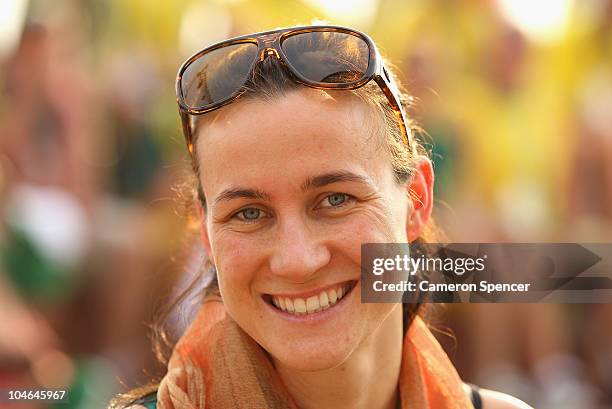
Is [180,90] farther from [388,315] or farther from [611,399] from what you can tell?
[611,399]

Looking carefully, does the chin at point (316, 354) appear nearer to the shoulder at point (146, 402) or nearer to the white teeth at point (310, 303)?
the white teeth at point (310, 303)

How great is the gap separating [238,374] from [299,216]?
292mm

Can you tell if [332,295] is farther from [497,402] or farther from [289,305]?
[497,402]

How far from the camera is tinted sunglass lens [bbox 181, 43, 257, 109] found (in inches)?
47.1

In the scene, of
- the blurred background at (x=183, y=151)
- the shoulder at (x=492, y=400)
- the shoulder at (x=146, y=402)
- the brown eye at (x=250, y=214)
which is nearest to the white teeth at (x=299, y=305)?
the brown eye at (x=250, y=214)

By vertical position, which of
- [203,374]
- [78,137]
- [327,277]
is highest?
[78,137]

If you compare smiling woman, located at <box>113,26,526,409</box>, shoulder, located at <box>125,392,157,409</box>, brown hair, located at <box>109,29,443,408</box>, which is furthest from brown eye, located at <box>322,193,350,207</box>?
shoulder, located at <box>125,392,157,409</box>

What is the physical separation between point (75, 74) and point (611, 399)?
234cm

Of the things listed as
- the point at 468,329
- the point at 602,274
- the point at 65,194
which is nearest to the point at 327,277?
the point at 602,274

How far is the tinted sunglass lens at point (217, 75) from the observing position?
120 centimetres

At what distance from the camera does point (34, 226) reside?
288cm

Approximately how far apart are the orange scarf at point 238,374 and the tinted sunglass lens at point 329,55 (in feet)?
1.36

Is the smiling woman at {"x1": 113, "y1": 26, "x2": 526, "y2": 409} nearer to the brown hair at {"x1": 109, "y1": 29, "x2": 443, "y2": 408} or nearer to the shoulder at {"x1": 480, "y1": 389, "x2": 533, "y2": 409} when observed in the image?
the brown hair at {"x1": 109, "y1": 29, "x2": 443, "y2": 408}

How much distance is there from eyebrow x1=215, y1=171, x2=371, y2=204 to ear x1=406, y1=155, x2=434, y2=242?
15 centimetres
